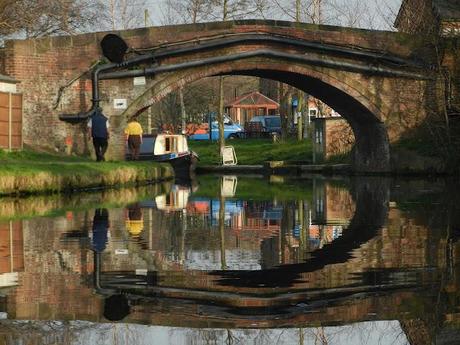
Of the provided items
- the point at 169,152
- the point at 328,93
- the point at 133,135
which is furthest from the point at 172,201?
the point at 169,152

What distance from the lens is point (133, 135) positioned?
30.0 meters

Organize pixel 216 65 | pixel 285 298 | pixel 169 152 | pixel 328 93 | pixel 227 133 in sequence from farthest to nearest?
1. pixel 227 133
2. pixel 169 152
3. pixel 328 93
4. pixel 216 65
5. pixel 285 298

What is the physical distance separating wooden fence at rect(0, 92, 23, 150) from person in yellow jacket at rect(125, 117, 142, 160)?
430 cm

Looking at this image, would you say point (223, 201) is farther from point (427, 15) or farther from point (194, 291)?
point (427, 15)

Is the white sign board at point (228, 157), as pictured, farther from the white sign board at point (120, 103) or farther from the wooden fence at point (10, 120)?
the wooden fence at point (10, 120)

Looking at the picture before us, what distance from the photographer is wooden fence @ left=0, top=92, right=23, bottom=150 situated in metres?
24.9

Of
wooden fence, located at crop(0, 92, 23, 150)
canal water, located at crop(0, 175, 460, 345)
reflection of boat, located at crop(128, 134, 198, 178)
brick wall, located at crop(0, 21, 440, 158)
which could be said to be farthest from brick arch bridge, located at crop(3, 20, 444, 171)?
canal water, located at crop(0, 175, 460, 345)

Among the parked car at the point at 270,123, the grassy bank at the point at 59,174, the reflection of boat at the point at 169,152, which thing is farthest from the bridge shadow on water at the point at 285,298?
the parked car at the point at 270,123

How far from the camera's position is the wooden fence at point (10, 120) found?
81.8 ft

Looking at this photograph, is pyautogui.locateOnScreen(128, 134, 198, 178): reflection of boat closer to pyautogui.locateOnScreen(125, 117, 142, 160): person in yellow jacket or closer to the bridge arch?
the bridge arch

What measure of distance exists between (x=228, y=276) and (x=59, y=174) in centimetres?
1260

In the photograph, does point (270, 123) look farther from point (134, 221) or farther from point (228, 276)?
point (228, 276)

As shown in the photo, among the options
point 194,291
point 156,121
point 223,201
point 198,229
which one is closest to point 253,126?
point 156,121

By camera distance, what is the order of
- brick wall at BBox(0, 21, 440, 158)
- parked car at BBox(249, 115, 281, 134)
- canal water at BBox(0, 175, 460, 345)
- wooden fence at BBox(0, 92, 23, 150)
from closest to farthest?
canal water at BBox(0, 175, 460, 345) < wooden fence at BBox(0, 92, 23, 150) < brick wall at BBox(0, 21, 440, 158) < parked car at BBox(249, 115, 281, 134)
